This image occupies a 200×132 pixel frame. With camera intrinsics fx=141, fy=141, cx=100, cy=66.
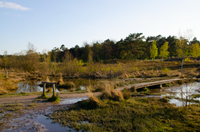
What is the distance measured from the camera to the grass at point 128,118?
5.96 meters

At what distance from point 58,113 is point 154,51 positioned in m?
45.3

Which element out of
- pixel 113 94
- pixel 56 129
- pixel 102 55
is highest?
pixel 102 55

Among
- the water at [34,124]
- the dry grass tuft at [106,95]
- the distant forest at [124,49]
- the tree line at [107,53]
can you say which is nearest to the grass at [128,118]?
the water at [34,124]

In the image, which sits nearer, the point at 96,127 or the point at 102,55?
the point at 96,127

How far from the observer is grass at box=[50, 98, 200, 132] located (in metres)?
5.96

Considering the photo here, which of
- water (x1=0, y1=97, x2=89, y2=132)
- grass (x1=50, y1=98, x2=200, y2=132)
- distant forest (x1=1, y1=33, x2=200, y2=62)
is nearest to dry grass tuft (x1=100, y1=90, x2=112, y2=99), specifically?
grass (x1=50, y1=98, x2=200, y2=132)

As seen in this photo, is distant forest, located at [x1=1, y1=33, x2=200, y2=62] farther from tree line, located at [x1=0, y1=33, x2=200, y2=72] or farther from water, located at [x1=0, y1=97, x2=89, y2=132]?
water, located at [x1=0, y1=97, x2=89, y2=132]

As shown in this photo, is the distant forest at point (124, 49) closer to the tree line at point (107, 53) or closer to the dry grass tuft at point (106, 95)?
the tree line at point (107, 53)

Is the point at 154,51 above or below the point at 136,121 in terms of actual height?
above

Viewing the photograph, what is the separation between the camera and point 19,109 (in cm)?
827

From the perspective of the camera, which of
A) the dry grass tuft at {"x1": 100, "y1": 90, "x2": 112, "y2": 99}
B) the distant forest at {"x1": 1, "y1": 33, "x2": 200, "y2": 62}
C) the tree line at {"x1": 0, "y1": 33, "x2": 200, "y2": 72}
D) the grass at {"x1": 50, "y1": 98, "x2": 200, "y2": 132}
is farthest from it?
the distant forest at {"x1": 1, "y1": 33, "x2": 200, "y2": 62}

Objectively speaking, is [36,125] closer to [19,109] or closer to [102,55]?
[19,109]

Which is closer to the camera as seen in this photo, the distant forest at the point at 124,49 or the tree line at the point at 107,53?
the tree line at the point at 107,53

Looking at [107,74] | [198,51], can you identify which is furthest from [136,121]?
[198,51]
